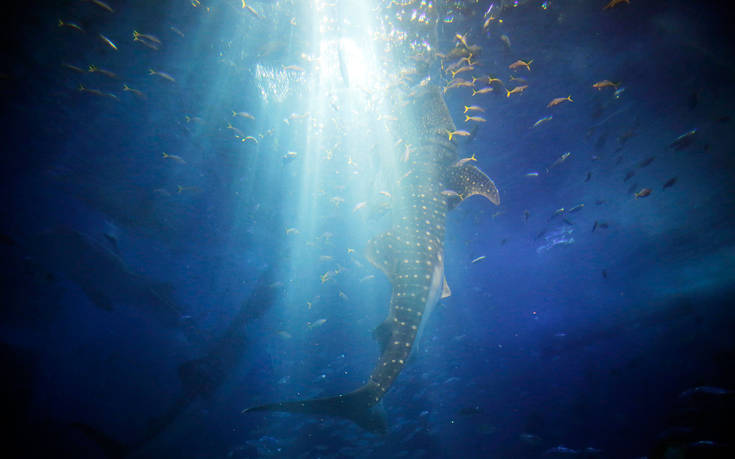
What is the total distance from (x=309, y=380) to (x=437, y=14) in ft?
39.9

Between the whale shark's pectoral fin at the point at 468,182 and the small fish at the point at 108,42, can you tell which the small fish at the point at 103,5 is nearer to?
the small fish at the point at 108,42

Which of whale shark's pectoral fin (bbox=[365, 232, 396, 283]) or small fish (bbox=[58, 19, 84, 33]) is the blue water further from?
whale shark's pectoral fin (bbox=[365, 232, 396, 283])

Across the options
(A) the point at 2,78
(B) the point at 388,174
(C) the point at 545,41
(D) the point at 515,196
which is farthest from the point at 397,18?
(D) the point at 515,196

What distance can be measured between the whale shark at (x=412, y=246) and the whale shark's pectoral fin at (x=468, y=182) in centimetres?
2

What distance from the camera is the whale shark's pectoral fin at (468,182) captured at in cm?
552

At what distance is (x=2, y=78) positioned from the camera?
4.38 m

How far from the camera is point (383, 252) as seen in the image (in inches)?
203

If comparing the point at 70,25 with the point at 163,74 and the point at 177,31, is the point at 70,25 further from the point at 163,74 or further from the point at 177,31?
the point at 177,31

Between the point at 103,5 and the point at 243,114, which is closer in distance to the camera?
the point at 103,5

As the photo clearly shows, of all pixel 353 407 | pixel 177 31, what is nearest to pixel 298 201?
pixel 177 31

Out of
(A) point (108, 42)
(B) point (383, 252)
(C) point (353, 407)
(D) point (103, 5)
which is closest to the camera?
(C) point (353, 407)

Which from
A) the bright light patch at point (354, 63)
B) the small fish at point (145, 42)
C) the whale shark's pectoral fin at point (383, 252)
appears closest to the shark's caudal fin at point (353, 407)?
the whale shark's pectoral fin at point (383, 252)

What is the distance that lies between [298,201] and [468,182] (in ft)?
14.6

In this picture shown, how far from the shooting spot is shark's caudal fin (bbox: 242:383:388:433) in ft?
10.6
